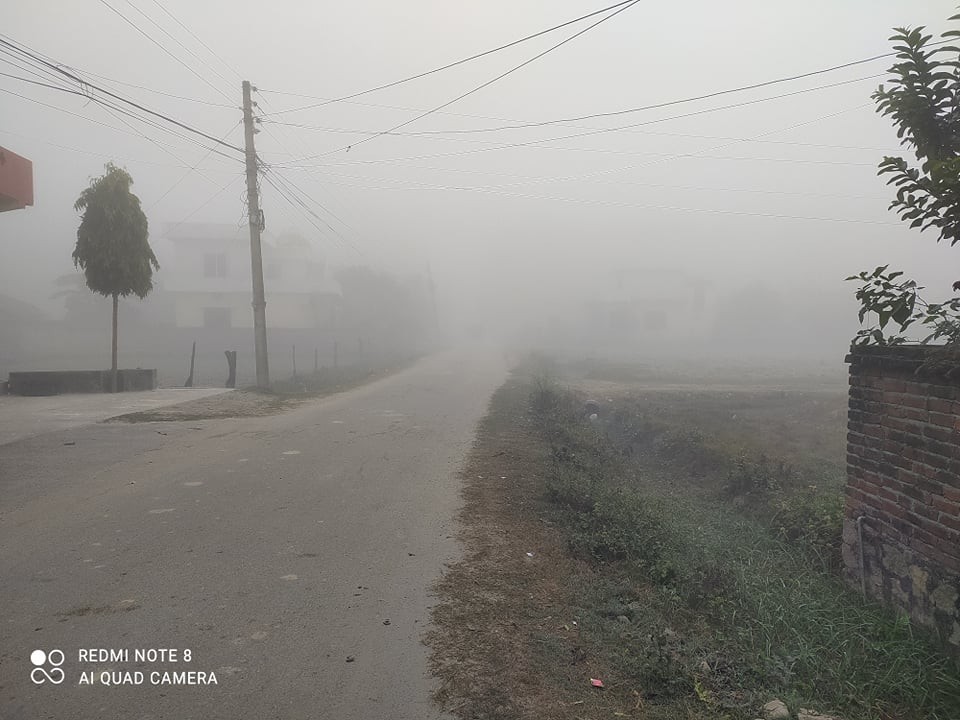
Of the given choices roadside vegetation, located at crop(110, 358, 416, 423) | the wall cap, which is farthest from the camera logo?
roadside vegetation, located at crop(110, 358, 416, 423)

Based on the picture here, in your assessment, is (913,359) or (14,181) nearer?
(913,359)

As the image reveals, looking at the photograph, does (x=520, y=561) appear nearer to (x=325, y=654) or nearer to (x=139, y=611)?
(x=325, y=654)

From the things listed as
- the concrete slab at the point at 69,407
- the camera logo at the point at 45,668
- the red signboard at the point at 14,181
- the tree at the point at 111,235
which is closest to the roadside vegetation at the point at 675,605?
the camera logo at the point at 45,668

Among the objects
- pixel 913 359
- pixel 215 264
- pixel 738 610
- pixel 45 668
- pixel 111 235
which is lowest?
pixel 738 610

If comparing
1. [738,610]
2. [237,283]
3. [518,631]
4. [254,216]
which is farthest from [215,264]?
[738,610]

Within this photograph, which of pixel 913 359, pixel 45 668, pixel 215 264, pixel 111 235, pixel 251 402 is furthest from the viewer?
pixel 215 264

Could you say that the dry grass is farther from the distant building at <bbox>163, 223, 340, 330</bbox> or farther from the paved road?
the distant building at <bbox>163, 223, 340, 330</bbox>

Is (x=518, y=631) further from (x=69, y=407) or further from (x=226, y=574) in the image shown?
(x=69, y=407)

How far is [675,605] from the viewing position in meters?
4.14

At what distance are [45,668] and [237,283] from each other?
46713 mm

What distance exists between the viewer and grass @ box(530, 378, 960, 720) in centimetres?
323

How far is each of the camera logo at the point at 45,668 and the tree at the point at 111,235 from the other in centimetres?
1464

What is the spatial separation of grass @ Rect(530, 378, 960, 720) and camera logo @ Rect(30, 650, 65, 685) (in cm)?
272

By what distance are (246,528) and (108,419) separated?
7.95m
